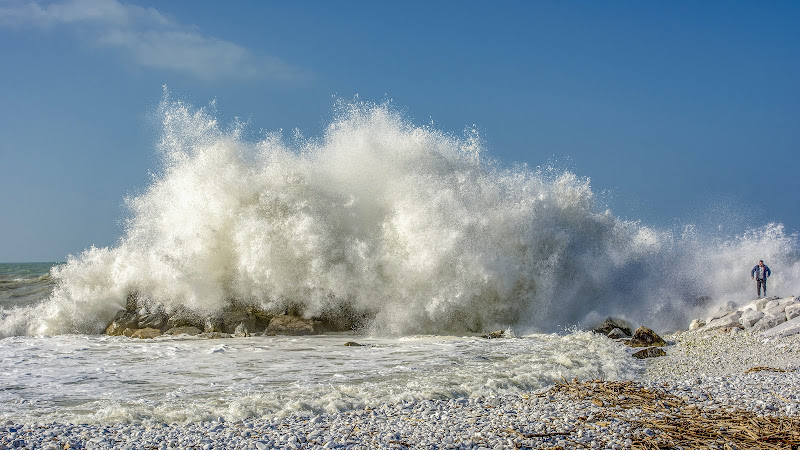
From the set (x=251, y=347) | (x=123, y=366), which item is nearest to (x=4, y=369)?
(x=123, y=366)

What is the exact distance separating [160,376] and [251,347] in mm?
2466

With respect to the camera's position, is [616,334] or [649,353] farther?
[616,334]

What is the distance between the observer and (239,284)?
489 inches

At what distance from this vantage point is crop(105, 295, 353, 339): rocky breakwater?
11305mm

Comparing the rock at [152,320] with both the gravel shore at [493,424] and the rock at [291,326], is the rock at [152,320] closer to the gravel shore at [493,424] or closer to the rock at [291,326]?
the rock at [291,326]

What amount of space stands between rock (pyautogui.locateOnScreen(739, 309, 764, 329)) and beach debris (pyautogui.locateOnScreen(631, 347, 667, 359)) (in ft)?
8.15

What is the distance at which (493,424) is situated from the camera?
4531 millimetres

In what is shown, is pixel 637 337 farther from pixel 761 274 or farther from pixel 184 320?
pixel 184 320

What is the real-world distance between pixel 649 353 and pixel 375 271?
550 centimetres

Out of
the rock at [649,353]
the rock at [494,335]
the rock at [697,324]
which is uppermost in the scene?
the rock at [697,324]

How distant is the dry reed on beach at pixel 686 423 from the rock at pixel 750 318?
19.1 ft

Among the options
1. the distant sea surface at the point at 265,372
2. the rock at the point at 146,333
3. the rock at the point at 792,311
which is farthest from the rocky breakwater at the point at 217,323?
the rock at the point at 792,311

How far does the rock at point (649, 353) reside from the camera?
338 inches

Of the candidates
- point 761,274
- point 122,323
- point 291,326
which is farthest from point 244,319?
point 761,274
